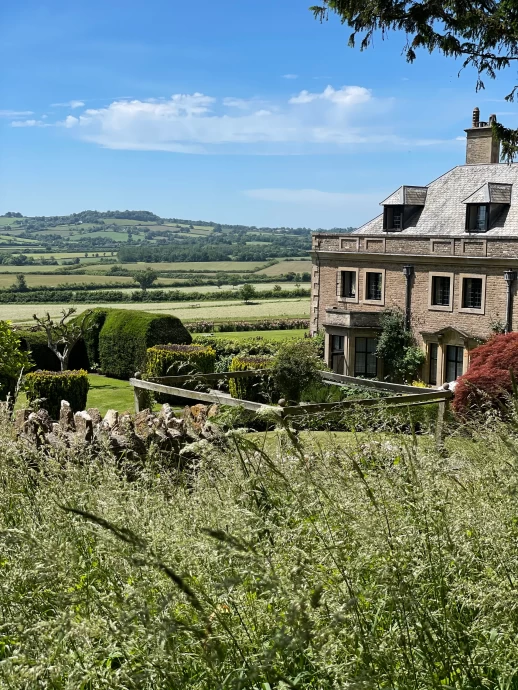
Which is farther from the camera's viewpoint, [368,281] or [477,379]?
[368,281]

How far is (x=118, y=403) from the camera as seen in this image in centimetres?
2417

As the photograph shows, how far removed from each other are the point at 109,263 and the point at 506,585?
157 m

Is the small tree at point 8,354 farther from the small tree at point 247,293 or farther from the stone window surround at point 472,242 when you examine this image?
the small tree at point 247,293

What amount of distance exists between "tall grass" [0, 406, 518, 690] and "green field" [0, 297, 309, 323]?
5930 centimetres

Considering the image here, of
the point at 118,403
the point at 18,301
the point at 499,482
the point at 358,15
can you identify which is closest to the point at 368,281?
the point at 118,403

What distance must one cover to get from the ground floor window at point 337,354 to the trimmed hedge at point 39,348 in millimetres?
11076

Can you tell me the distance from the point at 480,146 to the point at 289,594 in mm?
32756

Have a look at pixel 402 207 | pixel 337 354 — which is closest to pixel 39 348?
pixel 337 354

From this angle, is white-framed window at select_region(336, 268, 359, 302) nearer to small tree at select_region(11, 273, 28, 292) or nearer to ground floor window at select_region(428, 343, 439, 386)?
ground floor window at select_region(428, 343, 439, 386)

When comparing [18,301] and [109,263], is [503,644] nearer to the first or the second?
[18,301]

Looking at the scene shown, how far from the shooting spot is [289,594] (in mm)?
1830

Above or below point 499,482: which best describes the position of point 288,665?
below

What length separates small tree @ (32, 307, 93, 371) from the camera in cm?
2812

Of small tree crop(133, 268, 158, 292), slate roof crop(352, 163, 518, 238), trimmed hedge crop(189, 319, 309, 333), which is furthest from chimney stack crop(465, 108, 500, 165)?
small tree crop(133, 268, 158, 292)
